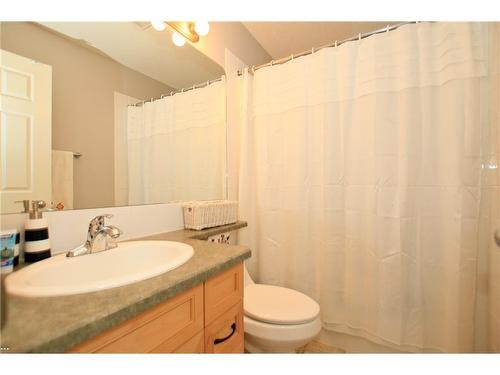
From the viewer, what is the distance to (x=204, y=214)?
44.8 inches

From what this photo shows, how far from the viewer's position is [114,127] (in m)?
0.91

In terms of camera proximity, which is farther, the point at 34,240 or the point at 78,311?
the point at 34,240

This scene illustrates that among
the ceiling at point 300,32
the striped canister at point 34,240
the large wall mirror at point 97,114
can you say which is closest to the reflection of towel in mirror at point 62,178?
the large wall mirror at point 97,114

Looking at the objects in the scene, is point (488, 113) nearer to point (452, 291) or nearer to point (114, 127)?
point (452, 291)

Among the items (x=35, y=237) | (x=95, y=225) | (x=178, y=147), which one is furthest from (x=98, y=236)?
(x=178, y=147)

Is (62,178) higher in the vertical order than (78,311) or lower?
higher

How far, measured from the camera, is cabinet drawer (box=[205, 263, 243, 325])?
64 cm

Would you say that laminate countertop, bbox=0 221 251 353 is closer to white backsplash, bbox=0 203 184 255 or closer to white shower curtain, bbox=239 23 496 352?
white backsplash, bbox=0 203 184 255

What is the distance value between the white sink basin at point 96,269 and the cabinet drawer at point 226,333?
0.72ft

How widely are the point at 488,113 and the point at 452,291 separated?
0.83 m

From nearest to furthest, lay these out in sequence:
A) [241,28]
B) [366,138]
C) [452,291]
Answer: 1. [452,291]
2. [366,138]
3. [241,28]

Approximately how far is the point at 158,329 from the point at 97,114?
80 cm

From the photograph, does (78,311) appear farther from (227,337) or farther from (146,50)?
(146,50)
